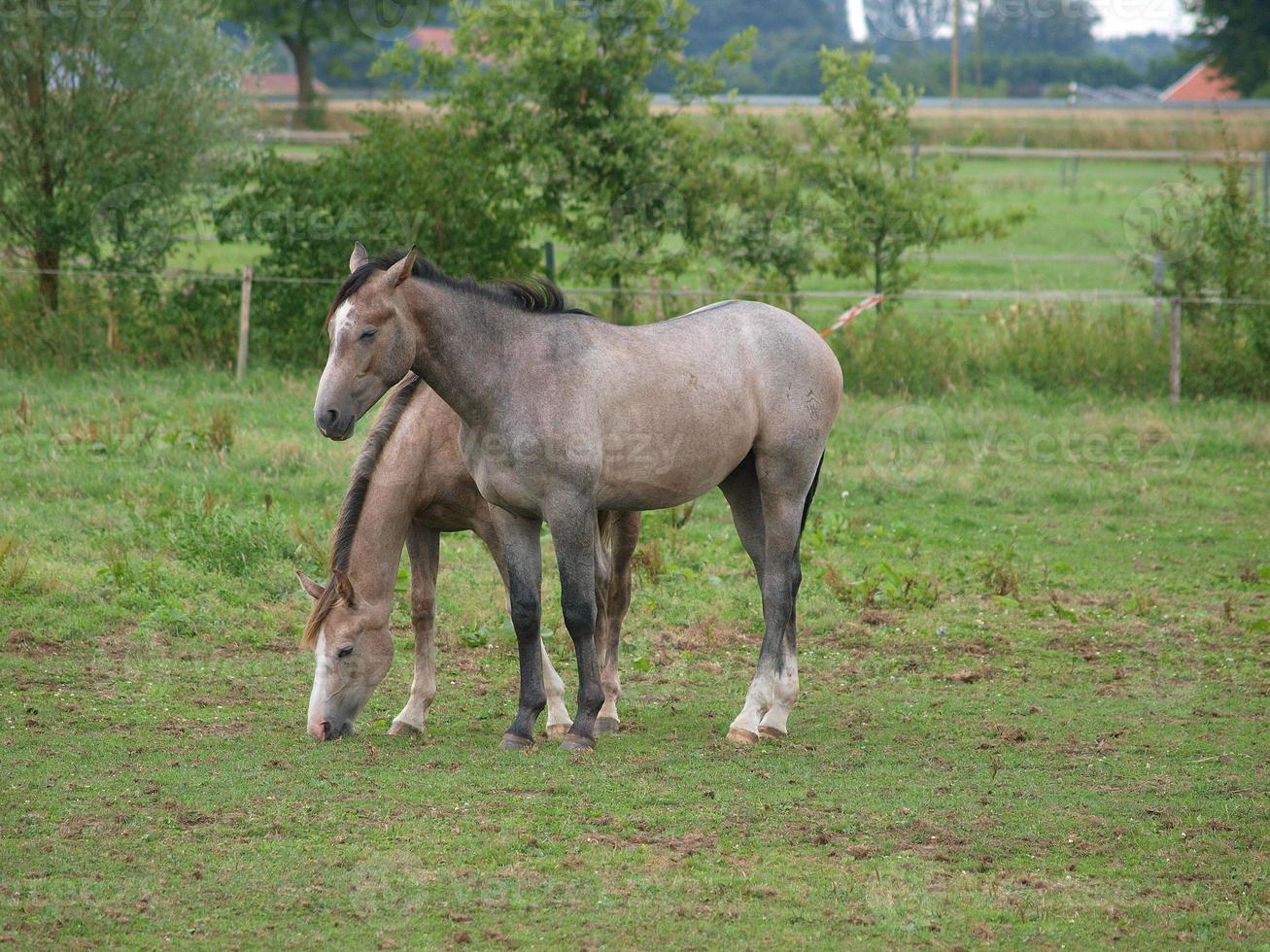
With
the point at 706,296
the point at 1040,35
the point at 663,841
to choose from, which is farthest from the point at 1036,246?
the point at 1040,35

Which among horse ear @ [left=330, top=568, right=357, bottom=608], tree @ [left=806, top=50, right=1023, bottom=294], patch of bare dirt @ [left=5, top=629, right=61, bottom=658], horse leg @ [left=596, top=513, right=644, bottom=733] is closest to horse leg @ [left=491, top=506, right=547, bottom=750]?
horse leg @ [left=596, top=513, right=644, bottom=733]

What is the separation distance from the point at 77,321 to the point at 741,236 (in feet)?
25.1

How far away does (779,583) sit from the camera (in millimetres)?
6938

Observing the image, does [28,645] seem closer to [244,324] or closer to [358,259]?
[358,259]

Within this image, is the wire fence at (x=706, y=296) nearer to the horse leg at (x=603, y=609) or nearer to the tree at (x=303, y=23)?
the horse leg at (x=603, y=609)

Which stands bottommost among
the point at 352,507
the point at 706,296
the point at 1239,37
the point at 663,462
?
the point at 352,507

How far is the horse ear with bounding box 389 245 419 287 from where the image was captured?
5.93 metres

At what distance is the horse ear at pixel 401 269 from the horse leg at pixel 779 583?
6.44 feet

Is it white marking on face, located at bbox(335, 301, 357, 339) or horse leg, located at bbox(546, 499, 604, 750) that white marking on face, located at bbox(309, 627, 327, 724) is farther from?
white marking on face, located at bbox(335, 301, 357, 339)

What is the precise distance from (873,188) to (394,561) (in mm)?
11718

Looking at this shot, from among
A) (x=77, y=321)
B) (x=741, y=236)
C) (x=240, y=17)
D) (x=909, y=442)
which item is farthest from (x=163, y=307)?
(x=240, y=17)

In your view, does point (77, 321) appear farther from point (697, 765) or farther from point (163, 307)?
point (697, 765)

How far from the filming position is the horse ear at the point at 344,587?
6.42 meters

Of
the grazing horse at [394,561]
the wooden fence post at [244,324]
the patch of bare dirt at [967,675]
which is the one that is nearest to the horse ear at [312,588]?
the grazing horse at [394,561]
